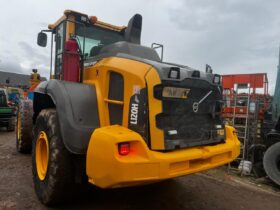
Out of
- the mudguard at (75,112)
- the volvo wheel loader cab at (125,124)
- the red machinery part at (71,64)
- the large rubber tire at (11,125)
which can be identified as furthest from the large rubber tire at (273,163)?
the large rubber tire at (11,125)

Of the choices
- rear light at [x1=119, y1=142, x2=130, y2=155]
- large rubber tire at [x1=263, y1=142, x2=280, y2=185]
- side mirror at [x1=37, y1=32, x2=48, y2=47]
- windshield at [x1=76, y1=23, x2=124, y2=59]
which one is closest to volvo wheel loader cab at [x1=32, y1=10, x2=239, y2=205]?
rear light at [x1=119, y1=142, x2=130, y2=155]

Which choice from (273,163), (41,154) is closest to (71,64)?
(41,154)

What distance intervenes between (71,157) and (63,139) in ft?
1.08

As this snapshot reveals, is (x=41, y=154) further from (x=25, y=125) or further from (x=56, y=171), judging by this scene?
(x=25, y=125)

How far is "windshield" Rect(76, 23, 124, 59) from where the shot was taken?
439cm

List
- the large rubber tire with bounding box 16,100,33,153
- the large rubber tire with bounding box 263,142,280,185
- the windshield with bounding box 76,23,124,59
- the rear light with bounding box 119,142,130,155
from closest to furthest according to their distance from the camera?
1. the rear light with bounding box 119,142,130,155
2. the windshield with bounding box 76,23,124,59
3. the large rubber tire with bounding box 263,142,280,185
4. the large rubber tire with bounding box 16,100,33,153

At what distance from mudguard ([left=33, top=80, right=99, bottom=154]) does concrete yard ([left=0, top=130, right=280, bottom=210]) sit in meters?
1.03

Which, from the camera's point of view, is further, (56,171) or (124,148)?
(56,171)

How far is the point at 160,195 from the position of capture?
4.19 meters

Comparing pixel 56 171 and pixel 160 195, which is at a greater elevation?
pixel 56 171

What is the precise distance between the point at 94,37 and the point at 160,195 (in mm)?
2789

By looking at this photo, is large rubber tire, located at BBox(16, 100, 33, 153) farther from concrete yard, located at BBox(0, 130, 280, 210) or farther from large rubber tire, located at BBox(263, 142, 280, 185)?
large rubber tire, located at BBox(263, 142, 280, 185)

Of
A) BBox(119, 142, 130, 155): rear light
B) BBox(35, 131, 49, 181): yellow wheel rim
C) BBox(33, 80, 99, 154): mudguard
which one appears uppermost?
BBox(33, 80, 99, 154): mudguard

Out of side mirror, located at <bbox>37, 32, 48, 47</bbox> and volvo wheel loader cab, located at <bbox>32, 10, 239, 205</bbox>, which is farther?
side mirror, located at <bbox>37, 32, 48, 47</bbox>
